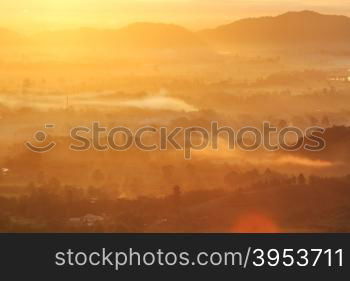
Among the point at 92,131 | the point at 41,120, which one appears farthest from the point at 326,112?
the point at 41,120

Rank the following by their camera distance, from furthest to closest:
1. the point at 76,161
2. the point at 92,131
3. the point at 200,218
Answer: the point at 92,131 → the point at 76,161 → the point at 200,218

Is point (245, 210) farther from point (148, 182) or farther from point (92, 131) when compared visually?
point (92, 131)

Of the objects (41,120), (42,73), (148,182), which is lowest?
(148,182)

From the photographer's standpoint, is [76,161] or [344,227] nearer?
[344,227]

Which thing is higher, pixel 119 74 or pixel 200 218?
pixel 119 74

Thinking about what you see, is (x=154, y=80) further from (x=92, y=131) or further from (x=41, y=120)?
(x=41, y=120)

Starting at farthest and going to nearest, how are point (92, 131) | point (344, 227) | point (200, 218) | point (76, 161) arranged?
point (92, 131) → point (76, 161) → point (200, 218) → point (344, 227)

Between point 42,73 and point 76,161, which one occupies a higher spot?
point 42,73

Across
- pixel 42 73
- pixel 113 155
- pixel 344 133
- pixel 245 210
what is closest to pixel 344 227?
pixel 245 210

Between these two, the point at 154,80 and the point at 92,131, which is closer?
the point at 92,131

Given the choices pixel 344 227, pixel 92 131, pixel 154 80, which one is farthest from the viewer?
pixel 154 80
